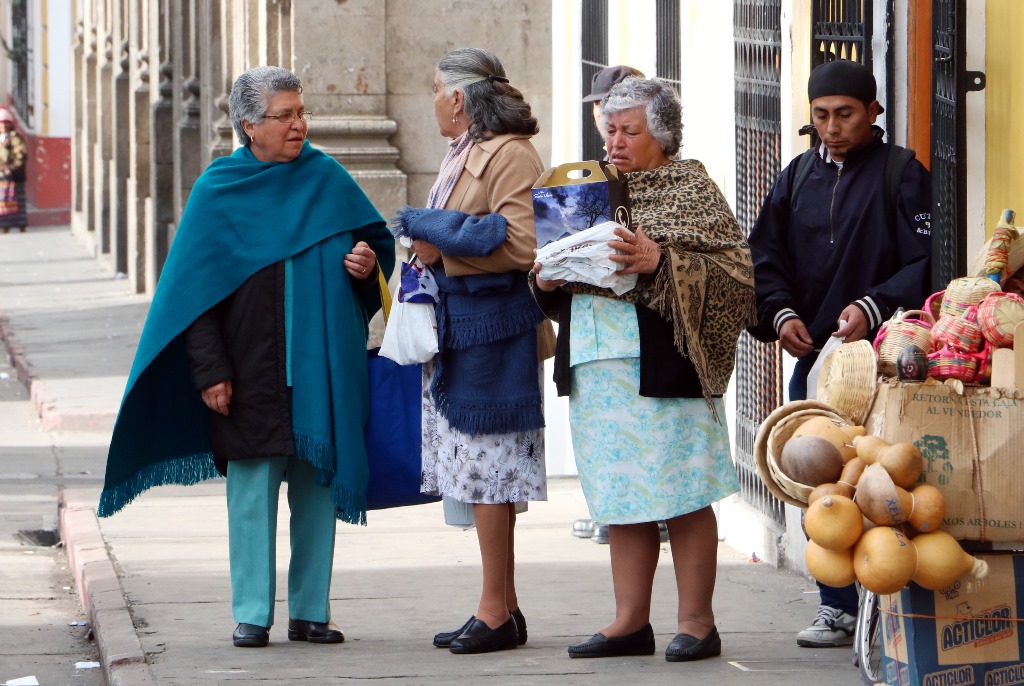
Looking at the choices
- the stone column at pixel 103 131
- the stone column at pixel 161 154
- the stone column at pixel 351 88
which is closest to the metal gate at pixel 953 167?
the stone column at pixel 351 88

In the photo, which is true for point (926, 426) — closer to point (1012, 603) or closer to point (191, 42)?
point (1012, 603)

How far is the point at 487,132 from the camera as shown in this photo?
5980 mm

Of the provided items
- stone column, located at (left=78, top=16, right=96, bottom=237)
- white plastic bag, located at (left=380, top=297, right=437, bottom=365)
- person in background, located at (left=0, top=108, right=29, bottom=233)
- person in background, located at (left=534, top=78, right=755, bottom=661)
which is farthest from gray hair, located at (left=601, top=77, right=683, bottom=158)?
person in background, located at (left=0, top=108, right=29, bottom=233)

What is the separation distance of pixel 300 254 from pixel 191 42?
15626 millimetres

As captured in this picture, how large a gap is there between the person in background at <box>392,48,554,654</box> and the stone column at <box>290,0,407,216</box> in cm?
588

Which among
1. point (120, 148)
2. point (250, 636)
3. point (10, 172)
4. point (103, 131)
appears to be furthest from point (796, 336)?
point (10, 172)

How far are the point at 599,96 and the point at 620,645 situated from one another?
282cm

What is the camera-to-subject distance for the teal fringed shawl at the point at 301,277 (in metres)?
6.18

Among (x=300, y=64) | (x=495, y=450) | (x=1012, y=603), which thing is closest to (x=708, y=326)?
(x=495, y=450)

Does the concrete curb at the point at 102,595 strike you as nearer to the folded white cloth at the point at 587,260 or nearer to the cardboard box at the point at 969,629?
the folded white cloth at the point at 587,260

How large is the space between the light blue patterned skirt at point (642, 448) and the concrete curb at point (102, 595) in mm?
1618

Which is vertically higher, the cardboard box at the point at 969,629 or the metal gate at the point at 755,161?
the metal gate at the point at 755,161

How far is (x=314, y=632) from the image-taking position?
643 cm

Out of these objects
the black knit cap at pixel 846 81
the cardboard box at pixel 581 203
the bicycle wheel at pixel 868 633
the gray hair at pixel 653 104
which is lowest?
the bicycle wheel at pixel 868 633
